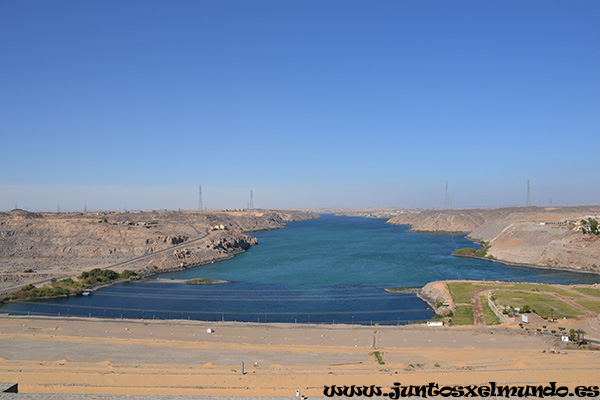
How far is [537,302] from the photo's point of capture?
3659 cm

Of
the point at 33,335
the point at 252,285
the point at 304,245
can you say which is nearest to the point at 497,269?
the point at 252,285

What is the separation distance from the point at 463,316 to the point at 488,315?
81.0 inches

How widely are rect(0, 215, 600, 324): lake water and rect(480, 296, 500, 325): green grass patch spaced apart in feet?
16.0

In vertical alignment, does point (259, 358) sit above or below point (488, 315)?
above

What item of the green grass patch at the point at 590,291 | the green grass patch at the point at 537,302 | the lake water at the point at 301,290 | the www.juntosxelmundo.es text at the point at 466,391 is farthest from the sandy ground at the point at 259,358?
the green grass patch at the point at 590,291

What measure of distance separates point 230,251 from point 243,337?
195ft

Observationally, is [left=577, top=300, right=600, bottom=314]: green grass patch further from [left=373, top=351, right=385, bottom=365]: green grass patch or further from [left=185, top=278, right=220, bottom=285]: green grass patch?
[left=185, top=278, right=220, bottom=285]: green grass patch

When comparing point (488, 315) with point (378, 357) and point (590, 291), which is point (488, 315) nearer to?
point (590, 291)

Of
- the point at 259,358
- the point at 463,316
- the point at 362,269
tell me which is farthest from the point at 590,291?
the point at 259,358

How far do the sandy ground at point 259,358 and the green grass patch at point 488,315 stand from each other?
3.40 metres

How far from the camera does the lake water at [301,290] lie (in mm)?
39969

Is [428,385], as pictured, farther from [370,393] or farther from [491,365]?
[491,365]

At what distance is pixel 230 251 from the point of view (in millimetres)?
86812

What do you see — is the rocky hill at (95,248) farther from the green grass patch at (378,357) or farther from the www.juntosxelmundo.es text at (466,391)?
the www.juntosxelmundo.es text at (466,391)
